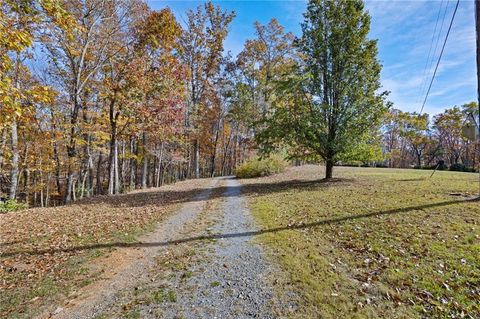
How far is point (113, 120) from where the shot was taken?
14.6 metres

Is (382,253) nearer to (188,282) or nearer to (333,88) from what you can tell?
(188,282)

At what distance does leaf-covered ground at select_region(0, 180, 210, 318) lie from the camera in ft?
13.1

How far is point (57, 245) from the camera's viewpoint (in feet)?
19.2

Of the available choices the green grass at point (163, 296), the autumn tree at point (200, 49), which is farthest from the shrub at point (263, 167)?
the green grass at point (163, 296)

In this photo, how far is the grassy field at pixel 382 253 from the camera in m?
3.62

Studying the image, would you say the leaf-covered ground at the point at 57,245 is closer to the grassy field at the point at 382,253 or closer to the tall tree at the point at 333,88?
the grassy field at the point at 382,253

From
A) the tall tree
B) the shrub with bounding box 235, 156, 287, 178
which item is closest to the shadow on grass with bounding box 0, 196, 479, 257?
the tall tree

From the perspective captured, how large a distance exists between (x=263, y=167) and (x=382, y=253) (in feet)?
50.1

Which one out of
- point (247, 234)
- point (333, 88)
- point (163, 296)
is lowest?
point (163, 296)

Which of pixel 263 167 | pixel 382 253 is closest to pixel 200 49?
pixel 263 167

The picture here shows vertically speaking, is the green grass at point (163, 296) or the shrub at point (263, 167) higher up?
the shrub at point (263, 167)

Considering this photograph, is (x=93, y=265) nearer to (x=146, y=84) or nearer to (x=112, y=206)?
(x=112, y=206)

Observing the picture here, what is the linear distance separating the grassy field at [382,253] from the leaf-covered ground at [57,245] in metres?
Answer: 3.56

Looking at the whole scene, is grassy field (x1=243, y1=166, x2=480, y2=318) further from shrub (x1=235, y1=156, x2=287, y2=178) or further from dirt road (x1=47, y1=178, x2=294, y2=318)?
shrub (x1=235, y1=156, x2=287, y2=178)
